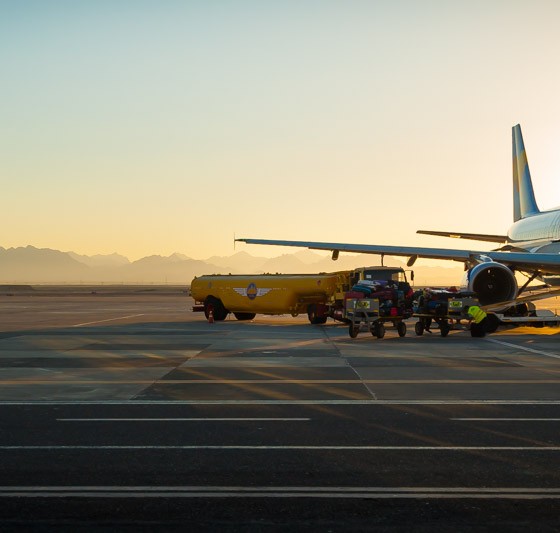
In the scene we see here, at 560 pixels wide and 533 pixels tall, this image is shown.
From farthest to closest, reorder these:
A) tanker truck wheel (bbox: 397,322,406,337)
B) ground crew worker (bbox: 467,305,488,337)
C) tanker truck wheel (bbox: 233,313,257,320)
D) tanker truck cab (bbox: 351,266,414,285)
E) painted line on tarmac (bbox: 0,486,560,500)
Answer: tanker truck wheel (bbox: 233,313,257,320) → tanker truck cab (bbox: 351,266,414,285) → tanker truck wheel (bbox: 397,322,406,337) → ground crew worker (bbox: 467,305,488,337) → painted line on tarmac (bbox: 0,486,560,500)

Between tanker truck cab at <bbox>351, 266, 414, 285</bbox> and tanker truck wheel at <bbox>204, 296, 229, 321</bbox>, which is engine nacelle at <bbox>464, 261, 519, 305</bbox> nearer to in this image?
tanker truck cab at <bbox>351, 266, 414, 285</bbox>

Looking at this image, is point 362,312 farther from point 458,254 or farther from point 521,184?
point 521,184

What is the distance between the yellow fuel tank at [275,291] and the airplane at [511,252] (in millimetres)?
1698

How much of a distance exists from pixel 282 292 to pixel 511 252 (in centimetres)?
1158

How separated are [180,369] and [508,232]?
103 ft

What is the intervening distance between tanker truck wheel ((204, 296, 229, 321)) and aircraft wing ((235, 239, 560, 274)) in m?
4.38

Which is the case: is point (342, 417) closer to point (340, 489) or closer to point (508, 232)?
point (340, 489)

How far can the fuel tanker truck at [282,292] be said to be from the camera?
36.7m

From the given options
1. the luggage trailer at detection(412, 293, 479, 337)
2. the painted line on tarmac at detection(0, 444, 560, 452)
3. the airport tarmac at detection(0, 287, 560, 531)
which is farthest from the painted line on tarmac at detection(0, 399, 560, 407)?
the luggage trailer at detection(412, 293, 479, 337)

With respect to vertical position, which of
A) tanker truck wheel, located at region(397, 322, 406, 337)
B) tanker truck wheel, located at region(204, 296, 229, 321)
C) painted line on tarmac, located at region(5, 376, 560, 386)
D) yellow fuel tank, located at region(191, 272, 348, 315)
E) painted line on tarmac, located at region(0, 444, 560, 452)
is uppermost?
yellow fuel tank, located at region(191, 272, 348, 315)

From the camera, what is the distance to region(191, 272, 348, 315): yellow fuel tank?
40.2 m

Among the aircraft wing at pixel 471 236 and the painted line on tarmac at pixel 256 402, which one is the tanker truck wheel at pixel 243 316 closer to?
the aircraft wing at pixel 471 236

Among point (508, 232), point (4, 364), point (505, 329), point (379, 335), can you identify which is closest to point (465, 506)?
point (4, 364)

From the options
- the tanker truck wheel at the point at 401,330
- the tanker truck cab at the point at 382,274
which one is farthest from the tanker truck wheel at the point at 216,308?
the tanker truck wheel at the point at 401,330
